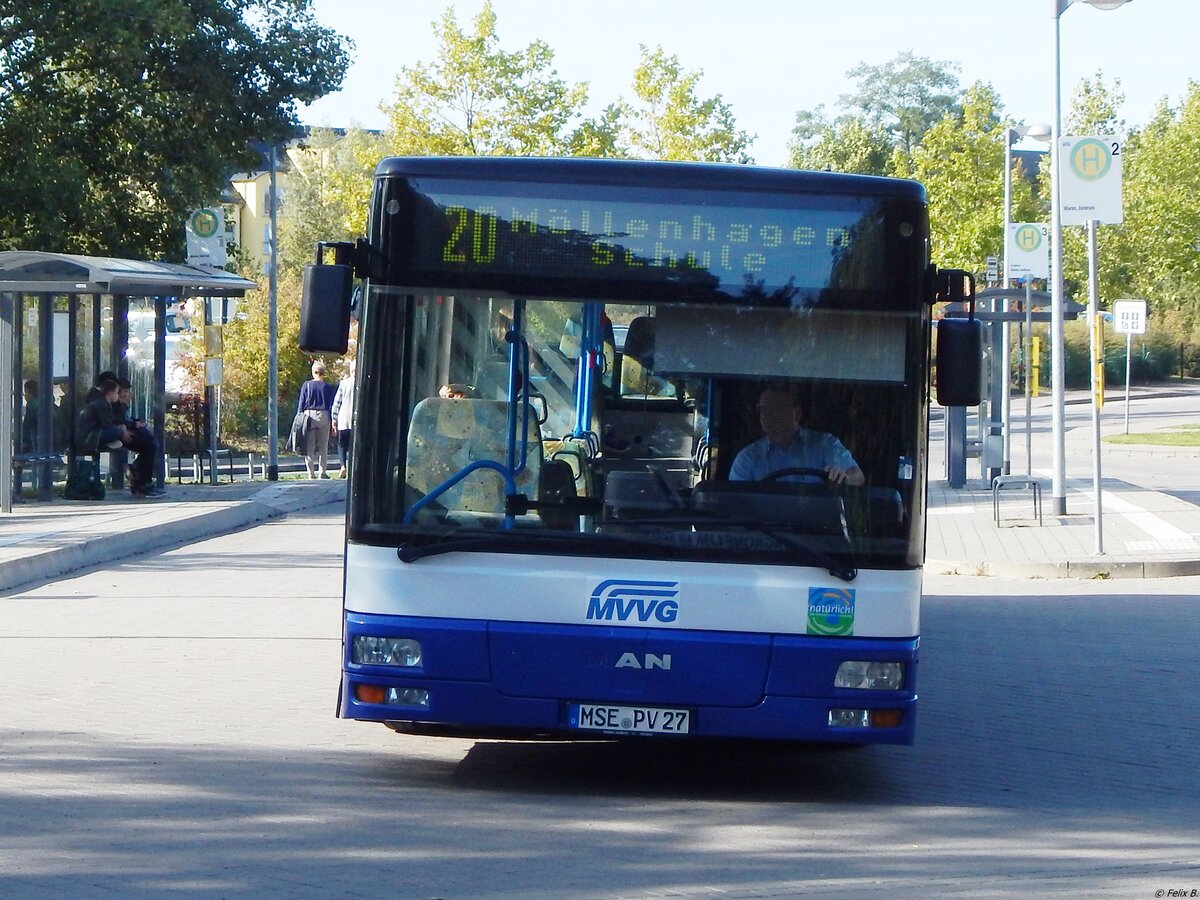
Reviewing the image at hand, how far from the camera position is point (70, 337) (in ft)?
71.0

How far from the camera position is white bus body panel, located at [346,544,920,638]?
257 inches

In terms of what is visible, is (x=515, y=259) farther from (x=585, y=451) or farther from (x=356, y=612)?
(x=356, y=612)

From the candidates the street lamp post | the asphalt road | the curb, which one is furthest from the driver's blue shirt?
the street lamp post

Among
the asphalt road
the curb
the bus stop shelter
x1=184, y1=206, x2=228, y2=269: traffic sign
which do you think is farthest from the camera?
Result: x1=184, y1=206, x2=228, y2=269: traffic sign

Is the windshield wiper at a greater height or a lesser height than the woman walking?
lesser

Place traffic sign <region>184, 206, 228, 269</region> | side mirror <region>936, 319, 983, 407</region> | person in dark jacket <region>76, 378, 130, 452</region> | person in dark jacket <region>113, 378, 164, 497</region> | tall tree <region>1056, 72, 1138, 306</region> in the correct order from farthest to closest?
tall tree <region>1056, 72, 1138, 306</region>, traffic sign <region>184, 206, 228, 269</region>, person in dark jacket <region>113, 378, 164, 497</region>, person in dark jacket <region>76, 378, 130, 452</region>, side mirror <region>936, 319, 983, 407</region>

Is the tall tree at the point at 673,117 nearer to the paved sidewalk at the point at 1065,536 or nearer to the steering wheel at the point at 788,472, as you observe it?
the paved sidewalk at the point at 1065,536

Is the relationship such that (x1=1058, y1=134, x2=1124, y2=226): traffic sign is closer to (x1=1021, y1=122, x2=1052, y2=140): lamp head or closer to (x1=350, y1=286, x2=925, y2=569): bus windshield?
(x1=350, y1=286, x2=925, y2=569): bus windshield

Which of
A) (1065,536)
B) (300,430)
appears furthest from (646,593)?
(300,430)

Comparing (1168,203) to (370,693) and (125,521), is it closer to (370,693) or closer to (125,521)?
(125,521)

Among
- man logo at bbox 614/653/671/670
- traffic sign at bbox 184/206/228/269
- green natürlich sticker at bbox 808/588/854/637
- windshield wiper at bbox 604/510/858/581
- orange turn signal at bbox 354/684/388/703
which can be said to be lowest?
orange turn signal at bbox 354/684/388/703

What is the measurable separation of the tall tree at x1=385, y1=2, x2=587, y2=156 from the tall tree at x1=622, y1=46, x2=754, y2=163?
13.8ft

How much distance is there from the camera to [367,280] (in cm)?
676

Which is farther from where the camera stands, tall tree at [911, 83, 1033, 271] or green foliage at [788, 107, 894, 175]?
green foliage at [788, 107, 894, 175]
